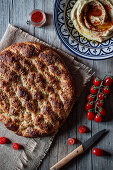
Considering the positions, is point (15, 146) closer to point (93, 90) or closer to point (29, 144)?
point (29, 144)

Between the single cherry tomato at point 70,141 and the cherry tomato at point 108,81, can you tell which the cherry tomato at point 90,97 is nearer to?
the cherry tomato at point 108,81

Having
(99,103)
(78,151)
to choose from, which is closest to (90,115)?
(99,103)

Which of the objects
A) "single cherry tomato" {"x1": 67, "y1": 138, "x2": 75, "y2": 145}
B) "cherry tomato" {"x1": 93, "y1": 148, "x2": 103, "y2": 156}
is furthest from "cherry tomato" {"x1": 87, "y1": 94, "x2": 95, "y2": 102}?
"cherry tomato" {"x1": 93, "y1": 148, "x2": 103, "y2": 156}

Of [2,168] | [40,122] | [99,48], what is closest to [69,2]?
[99,48]

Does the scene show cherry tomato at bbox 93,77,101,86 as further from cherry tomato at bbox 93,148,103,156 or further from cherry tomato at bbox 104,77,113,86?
cherry tomato at bbox 93,148,103,156

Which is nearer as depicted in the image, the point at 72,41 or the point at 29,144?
the point at 72,41

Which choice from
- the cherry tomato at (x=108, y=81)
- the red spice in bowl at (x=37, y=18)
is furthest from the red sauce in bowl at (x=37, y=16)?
the cherry tomato at (x=108, y=81)
